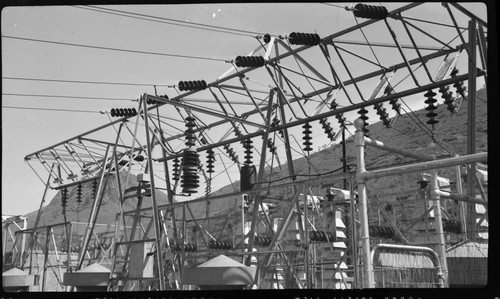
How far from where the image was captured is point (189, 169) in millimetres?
11445

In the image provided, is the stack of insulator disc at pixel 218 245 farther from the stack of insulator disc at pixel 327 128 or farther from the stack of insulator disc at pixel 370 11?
the stack of insulator disc at pixel 370 11

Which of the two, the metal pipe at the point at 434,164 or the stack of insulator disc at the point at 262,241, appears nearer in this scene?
the metal pipe at the point at 434,164

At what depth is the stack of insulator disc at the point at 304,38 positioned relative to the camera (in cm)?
1173

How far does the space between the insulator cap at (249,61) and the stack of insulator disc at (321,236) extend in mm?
4280

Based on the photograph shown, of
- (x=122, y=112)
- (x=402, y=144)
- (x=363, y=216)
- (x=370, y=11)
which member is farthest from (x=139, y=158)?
(x=402, y=144)

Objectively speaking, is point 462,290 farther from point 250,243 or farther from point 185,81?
point 185,81

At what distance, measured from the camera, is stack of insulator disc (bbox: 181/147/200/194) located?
37.3 feet

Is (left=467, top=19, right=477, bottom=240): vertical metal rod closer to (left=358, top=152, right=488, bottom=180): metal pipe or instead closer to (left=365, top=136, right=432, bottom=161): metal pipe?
(left=365, top=136, right=432, bottom=161): metal pipe

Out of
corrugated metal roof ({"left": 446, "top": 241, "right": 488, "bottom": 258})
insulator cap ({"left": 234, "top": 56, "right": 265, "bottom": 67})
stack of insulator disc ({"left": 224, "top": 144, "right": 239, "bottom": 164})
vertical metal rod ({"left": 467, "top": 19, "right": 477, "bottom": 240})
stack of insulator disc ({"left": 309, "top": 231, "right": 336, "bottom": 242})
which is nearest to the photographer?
corrugated metal roof ({"left": 446, "top": 241, "right": 488, "bottom": 258})

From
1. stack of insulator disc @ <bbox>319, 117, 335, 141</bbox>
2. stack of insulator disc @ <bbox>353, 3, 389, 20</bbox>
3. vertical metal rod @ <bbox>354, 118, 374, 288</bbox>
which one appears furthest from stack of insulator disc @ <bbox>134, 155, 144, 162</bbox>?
vertical metal rod @ <bbox>354, 118, 374, 288</bbox>

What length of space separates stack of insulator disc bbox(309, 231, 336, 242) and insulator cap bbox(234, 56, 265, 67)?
428 centimetres

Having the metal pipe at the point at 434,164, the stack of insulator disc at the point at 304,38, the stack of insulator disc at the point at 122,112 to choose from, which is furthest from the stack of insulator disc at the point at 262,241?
the metal pipe at the point at 434,164

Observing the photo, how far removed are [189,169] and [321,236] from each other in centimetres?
348

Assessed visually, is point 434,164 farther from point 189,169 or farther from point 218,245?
point 218,245
